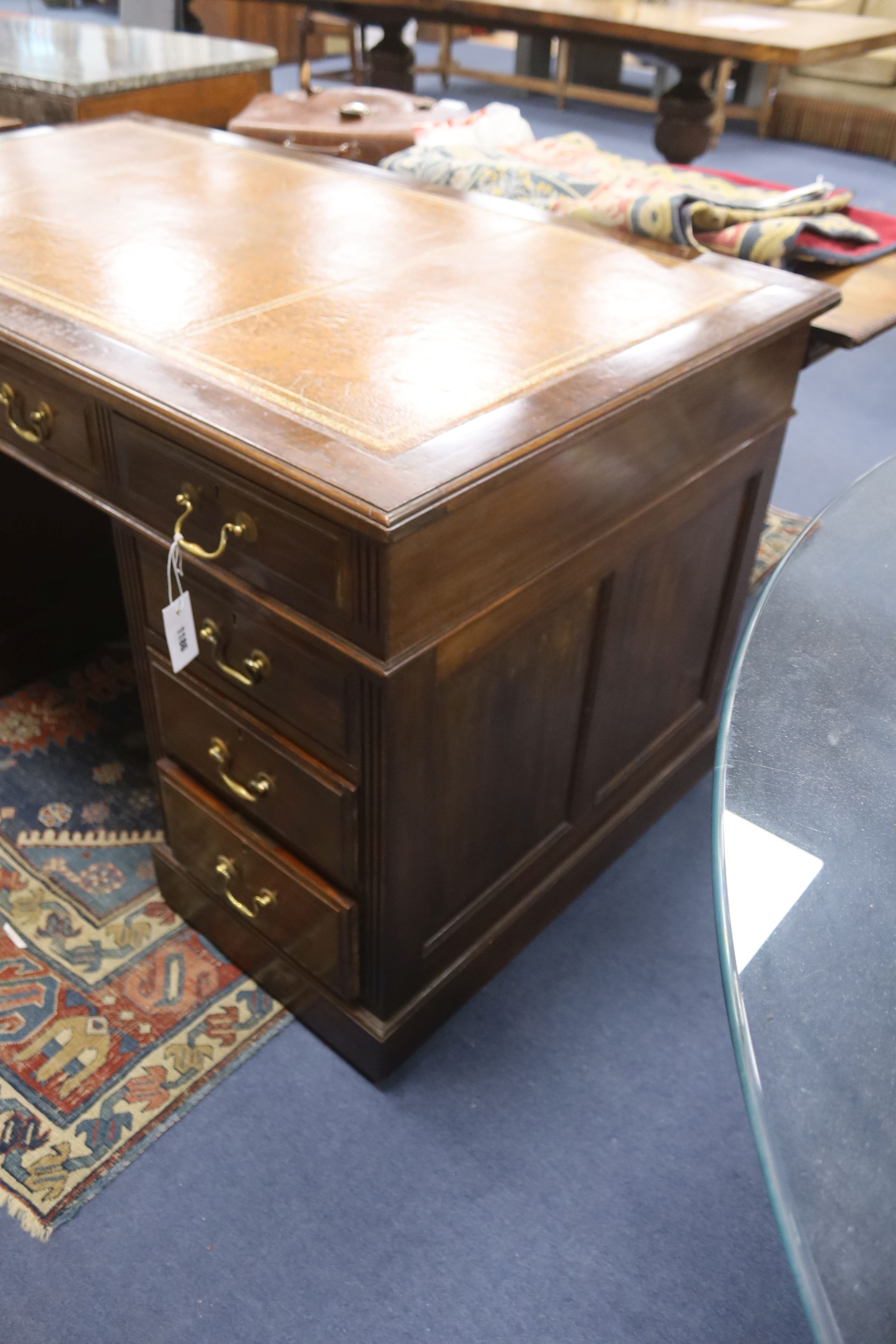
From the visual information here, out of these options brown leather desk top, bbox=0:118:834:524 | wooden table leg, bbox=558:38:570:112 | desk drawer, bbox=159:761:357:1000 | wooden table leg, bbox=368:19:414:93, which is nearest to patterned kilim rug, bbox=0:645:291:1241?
desk drawer, bbox=159:761:357:1000

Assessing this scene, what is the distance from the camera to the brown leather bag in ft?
6.51

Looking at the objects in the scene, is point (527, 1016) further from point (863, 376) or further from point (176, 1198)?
point (863, 376)

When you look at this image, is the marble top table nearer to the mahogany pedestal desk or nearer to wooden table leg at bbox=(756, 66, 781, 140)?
the mahogany pedestal desk

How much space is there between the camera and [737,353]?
1.15m

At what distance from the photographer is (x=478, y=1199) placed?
1177mm

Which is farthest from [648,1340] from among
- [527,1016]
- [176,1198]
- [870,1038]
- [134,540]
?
[134,540]

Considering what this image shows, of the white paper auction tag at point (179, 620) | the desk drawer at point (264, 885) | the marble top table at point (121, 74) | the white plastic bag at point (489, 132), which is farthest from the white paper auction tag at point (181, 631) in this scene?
the marble top table at point (121, 74)

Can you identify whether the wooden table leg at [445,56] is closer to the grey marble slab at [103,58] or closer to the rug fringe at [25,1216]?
the grey marble slab at [103,58]

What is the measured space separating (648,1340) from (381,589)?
2.66 ft

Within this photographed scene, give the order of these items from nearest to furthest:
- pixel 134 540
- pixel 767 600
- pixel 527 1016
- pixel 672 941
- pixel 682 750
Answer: pixel 767 600 < pixel 134 540 < pixel 527 1016 < pixel 672 941 < pixel 682 750

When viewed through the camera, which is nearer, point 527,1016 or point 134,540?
point 134,540

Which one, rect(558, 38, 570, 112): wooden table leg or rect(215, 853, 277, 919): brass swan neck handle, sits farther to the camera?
rect(558, 38, 570, 112): wooden table leg

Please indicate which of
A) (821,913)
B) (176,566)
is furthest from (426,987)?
(821,913)

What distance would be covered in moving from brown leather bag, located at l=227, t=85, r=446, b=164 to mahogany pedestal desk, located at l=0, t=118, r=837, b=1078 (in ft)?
1.57
